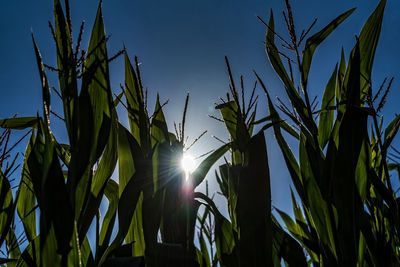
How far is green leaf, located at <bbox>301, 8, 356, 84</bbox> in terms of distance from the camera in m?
0.73

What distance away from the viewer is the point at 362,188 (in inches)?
24.2

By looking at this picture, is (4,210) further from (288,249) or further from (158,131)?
(288,249)

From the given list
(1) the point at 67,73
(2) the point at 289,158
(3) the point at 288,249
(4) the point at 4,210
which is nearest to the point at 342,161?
(2) the point at 289,158

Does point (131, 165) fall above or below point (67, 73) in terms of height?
below

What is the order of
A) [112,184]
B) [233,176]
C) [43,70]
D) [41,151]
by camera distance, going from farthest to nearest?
[112,184], [233,176], [41,151], [43,70]

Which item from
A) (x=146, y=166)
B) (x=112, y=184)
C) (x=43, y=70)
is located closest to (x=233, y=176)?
(x=146, y=166)

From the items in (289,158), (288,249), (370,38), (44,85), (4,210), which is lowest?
(288,249)

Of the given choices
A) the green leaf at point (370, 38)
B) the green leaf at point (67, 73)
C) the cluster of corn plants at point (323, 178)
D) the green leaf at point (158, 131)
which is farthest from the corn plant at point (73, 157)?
the green leaf at point (370, 38)

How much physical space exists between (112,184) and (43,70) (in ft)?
1.42

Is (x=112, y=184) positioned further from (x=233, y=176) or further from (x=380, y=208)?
(x=380, y=208)

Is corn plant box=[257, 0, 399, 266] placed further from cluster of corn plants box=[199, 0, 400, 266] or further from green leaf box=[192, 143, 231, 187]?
green leaf box=[192, 143, 231, 187]

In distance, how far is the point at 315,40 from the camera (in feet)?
2.48

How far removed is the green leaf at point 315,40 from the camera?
734 mm

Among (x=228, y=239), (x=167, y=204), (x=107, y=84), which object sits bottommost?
(x=228, y=239)
